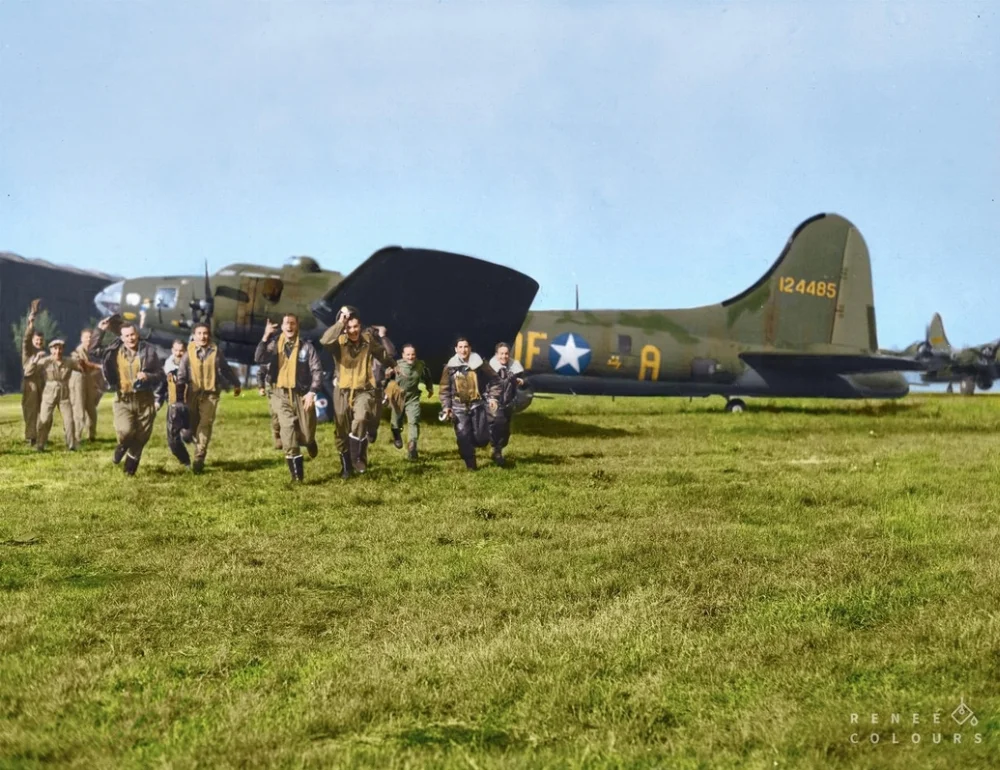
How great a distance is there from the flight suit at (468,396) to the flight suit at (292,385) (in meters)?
2.01

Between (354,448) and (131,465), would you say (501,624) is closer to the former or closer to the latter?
(354,448)

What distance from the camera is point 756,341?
2416cm

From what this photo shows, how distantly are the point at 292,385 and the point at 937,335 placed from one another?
175ft

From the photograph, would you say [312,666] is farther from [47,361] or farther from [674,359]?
[674,359]

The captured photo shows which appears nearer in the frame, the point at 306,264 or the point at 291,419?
the point at 291,419

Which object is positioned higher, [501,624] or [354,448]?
[354,448]

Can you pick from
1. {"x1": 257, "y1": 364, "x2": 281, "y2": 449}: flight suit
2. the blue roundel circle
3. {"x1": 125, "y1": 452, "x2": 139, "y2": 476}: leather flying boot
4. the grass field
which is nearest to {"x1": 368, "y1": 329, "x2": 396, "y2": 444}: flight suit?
{"x1": 257, "y1": 364, "x2": 281, "y2": 449}: flight suit

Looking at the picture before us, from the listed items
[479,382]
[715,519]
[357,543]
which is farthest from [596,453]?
[357,543]

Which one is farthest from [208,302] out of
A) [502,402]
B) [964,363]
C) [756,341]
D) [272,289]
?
[964,363]

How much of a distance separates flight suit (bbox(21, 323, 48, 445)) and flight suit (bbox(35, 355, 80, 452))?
124 millimetres

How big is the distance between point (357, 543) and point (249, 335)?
15762 millimetres

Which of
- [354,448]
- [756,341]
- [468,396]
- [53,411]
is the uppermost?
[756,341]

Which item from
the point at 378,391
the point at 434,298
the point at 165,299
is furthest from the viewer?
the point at 165,299

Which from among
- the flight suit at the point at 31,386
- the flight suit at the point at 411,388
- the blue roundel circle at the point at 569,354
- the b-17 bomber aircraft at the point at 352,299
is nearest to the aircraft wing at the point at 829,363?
the blue roundel circle at the point at 569,354
